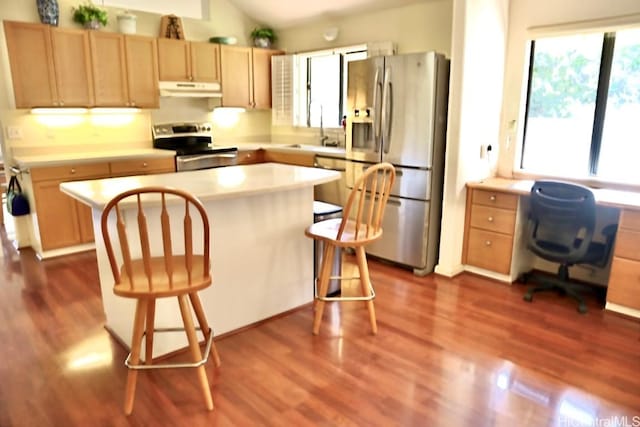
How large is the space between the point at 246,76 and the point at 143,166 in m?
1.84

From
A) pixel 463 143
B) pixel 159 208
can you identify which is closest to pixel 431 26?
pixel 463 143

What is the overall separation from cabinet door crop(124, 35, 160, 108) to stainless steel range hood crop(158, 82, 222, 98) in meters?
0.10

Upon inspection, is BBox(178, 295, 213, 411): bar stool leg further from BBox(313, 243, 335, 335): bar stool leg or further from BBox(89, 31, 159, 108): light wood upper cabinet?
BBox(89, 31, 159, 108): light wood upper cabinet

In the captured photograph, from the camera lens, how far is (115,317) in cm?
271

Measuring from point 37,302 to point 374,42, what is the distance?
3.97 meters

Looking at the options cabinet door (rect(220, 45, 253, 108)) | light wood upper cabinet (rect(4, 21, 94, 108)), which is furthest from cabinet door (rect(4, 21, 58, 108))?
cabinet door (rect(220, 45, 253, 108))

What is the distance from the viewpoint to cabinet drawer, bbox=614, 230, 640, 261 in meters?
2.96

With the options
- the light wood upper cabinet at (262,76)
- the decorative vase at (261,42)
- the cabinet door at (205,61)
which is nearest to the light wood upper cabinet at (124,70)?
the cabinet door at (205,61)

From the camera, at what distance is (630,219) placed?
2965 millimetres

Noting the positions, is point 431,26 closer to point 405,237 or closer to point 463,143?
point 463,143

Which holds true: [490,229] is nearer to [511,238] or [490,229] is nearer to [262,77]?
[511,238]

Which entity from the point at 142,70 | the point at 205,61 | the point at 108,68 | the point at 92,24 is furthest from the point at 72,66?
the point at 205,61

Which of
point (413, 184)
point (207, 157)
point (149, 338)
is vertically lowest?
point (149, 338)

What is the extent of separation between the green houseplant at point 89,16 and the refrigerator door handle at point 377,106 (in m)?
2.91
